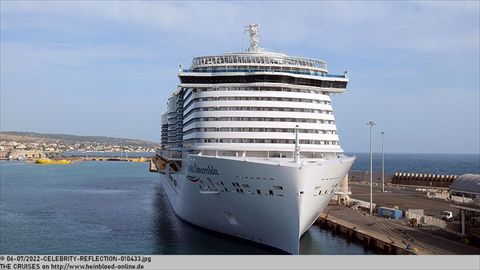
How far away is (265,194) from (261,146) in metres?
3.43

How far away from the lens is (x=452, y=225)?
110ft

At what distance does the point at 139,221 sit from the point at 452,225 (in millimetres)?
23658

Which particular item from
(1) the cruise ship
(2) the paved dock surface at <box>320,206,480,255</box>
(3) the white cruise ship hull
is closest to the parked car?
(2) the paved dock surface at <box>320,206,480,255</box>

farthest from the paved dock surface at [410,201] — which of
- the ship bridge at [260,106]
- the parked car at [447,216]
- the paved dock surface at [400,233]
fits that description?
the ship bridge at [260,106]

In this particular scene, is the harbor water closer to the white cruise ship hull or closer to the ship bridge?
the white cruise ship hull

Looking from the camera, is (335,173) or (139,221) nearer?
(335,173)

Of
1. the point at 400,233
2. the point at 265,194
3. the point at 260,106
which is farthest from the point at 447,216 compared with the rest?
the point at 265,194

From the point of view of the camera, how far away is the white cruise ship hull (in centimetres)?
2573

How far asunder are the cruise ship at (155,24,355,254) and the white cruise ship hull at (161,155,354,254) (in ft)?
0.17

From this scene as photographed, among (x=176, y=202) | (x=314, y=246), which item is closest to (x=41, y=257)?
(x=314, y=246)

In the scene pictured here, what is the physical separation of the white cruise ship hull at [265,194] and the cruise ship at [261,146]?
52 mm

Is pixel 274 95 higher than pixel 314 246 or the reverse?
higher

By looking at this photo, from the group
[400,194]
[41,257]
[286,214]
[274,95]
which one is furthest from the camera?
[400,194]

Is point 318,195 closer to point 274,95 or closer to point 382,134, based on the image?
point 274,95
